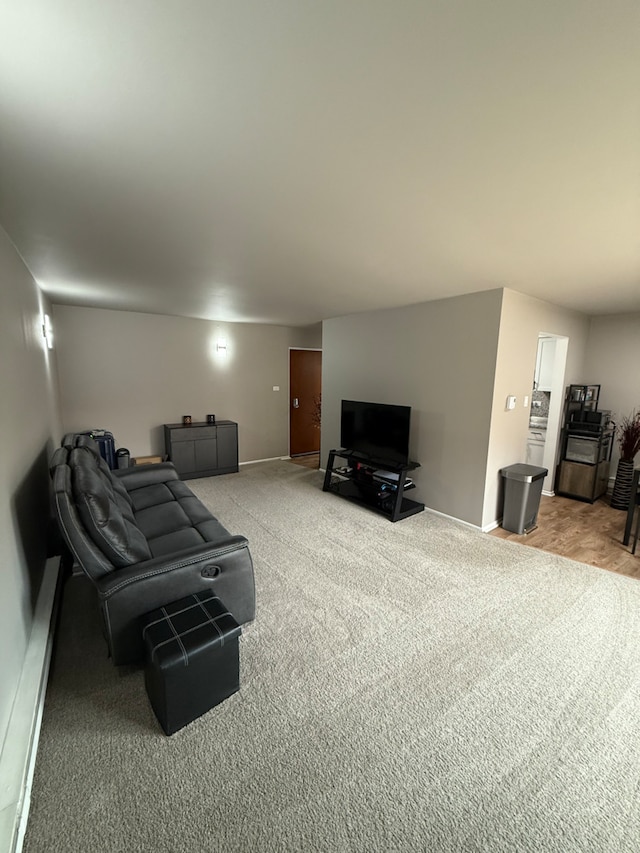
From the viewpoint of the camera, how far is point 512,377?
3.65m

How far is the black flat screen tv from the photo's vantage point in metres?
4.13

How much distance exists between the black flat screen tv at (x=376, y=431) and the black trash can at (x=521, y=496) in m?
1.08

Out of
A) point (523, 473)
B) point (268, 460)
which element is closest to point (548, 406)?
point (523, 473)

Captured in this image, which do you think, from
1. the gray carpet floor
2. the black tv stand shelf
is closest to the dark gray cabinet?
the black tv stand shelf

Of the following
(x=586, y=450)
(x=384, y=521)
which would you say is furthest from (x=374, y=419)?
(x=586, y=450)

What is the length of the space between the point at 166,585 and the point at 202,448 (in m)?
3.78

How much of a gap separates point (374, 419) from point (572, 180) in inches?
124

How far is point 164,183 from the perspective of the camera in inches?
62.4

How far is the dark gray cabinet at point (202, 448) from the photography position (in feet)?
17.4

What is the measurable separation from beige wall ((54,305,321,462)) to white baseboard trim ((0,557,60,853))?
141 inches

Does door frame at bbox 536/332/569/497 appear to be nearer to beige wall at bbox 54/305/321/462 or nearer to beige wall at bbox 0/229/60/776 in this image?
beige wall at bbox 54/305/321/462

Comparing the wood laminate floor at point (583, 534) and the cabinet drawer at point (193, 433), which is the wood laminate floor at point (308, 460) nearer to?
the cabinet drawer at point (193, 433)

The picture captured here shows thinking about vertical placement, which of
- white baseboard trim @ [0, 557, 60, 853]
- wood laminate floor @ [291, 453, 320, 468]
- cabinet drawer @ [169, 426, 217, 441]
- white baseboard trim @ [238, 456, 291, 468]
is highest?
cabinet drawer @ [169, 426, 217, 441]

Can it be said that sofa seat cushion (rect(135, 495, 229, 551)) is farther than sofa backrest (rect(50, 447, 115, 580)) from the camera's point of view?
Yes
